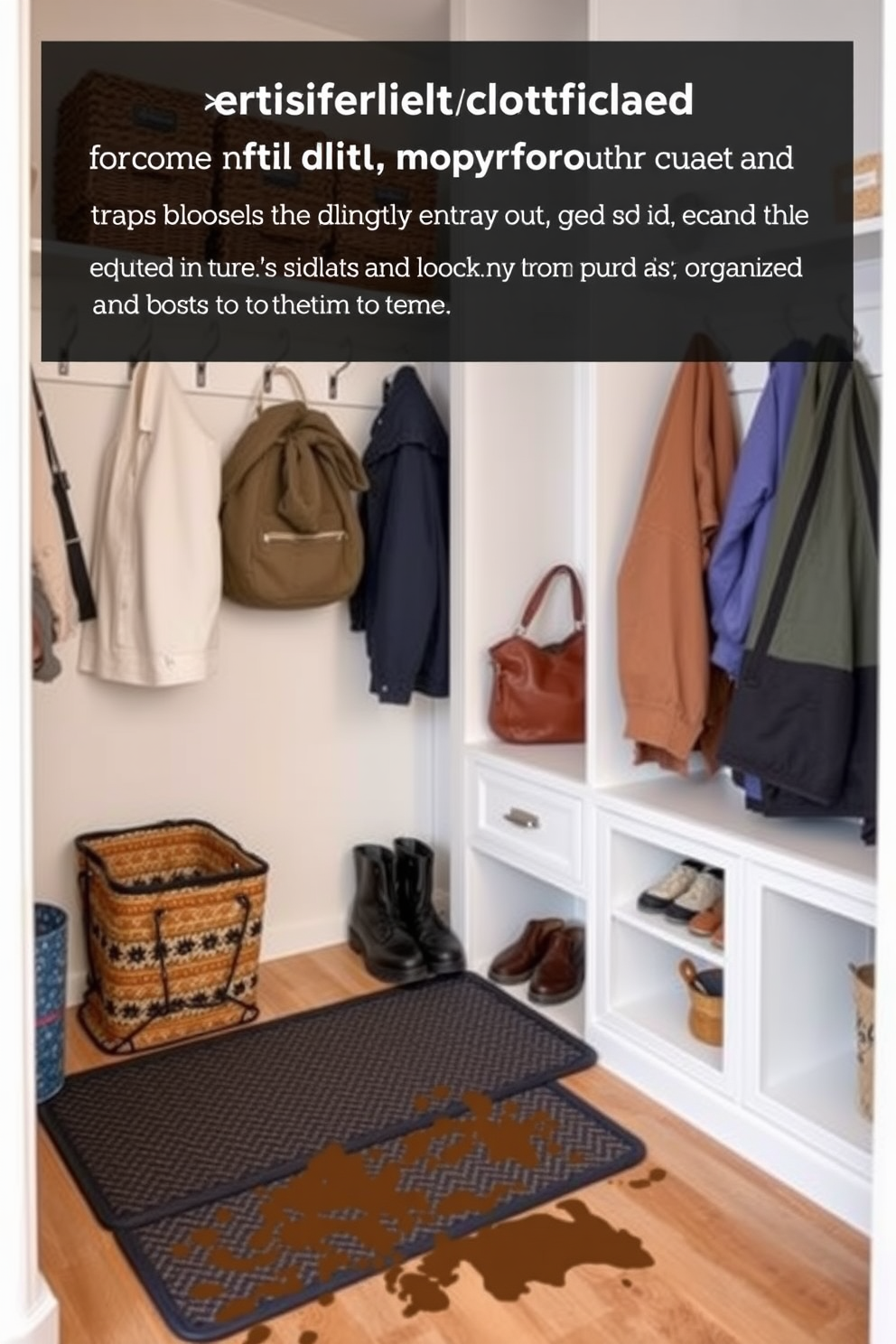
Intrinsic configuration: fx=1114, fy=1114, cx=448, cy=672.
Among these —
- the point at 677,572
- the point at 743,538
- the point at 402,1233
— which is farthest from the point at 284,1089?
the point at 743,538

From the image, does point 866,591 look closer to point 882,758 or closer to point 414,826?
point 882,758

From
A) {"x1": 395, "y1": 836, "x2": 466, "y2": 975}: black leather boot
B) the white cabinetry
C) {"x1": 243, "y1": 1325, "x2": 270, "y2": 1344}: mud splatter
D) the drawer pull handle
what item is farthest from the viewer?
{"x1": 395, "y1": 836, "x2": 466, "y2": 975}: black leather boot

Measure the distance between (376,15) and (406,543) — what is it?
137 centimetres

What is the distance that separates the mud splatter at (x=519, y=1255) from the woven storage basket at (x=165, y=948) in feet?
3.00

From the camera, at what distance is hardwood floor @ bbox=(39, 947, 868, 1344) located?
165 cm

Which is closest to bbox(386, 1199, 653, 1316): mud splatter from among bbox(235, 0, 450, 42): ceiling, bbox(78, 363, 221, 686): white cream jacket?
bbox(78, 363, 221, 686): white cream jacket

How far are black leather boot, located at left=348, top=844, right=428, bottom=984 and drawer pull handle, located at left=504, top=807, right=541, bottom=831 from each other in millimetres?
450

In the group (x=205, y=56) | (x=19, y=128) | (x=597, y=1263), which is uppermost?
(x=205, y=56)

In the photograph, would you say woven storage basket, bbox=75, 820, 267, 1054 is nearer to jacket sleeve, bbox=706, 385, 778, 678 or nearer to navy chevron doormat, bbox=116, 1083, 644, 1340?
navy chevron doormat, bbox=116, 1083, 644, 1340

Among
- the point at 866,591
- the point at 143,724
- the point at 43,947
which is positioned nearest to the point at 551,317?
the point at 866,591

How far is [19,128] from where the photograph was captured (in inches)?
56.2

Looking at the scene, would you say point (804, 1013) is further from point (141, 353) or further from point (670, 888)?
point (141, 353)

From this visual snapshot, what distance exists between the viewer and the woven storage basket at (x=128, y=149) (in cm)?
240

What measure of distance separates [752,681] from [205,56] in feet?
6.91
